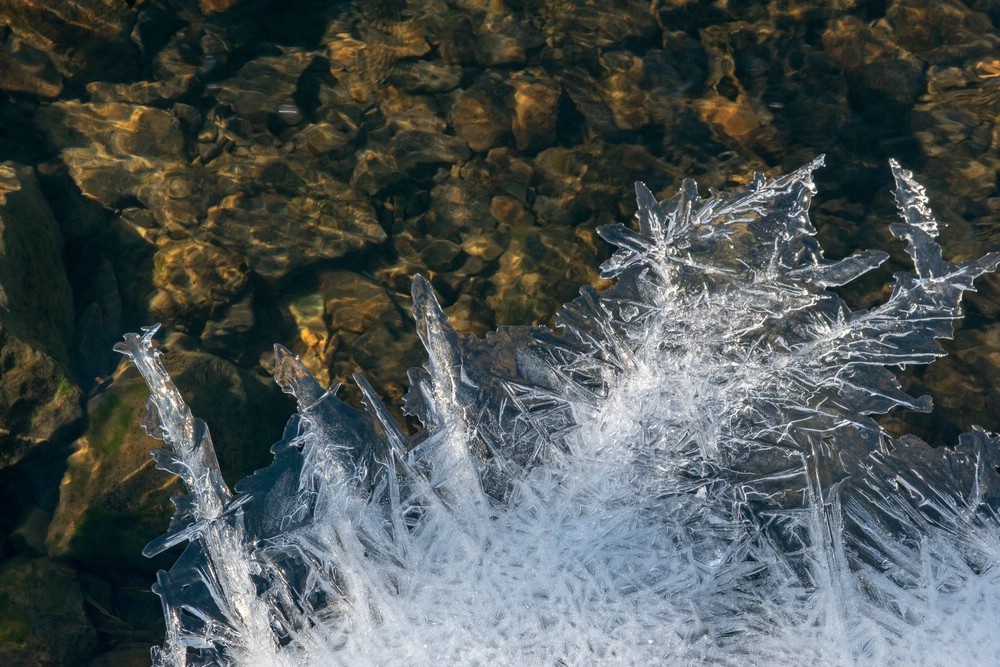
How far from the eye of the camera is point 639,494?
2.91m

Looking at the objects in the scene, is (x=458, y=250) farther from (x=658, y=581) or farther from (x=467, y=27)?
(x=658, y=581)

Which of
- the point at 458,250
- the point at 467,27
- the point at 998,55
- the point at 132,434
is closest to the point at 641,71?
the point at 467,27

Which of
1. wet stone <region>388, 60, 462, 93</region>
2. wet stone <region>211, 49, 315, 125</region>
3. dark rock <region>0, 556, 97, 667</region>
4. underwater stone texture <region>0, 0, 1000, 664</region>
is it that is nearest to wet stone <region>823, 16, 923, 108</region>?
underwater stone texture <region>0, 0, 1000, 664</region>

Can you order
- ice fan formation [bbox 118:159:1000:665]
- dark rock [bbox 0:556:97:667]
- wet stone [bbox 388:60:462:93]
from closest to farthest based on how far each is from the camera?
ice fan formation [bbox 118:159:1000:665] → dark rock [bbox 0:556:97:667] → wet stone [bbox 388:60:462:93]

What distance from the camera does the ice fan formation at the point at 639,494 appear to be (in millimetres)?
2631

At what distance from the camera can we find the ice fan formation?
263 cm

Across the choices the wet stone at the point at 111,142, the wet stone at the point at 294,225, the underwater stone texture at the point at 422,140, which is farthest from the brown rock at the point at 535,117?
the wet stone at the point at 111,142

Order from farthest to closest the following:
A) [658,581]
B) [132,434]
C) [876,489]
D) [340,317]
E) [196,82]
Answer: [196,82] < [340,317] < [132,434] < [876,489] < [658,581]

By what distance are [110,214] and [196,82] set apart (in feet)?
3.00

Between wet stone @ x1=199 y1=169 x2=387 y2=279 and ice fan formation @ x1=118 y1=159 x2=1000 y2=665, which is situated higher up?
wet stone @ x1=199 y1=169 x2=387 y2=279

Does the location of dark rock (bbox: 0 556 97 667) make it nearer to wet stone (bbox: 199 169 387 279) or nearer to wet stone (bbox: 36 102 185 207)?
wet stone (bbox: 199 169 387 279)

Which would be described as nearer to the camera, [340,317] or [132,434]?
[132,434]

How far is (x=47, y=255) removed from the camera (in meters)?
3.72

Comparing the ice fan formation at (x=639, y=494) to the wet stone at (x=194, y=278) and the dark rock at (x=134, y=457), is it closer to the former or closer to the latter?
the dark rock at (x=134, y=457)
